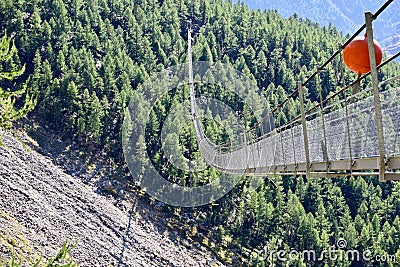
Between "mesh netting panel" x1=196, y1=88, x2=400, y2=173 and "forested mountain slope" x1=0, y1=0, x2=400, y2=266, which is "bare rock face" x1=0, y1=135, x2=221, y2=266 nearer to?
"forested mountain slope" x1=0, y1=0, x2=400, y2=266

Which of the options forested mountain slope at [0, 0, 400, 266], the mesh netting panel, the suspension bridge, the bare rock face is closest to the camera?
the suspension bridge

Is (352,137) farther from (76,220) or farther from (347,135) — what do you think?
(76,220)

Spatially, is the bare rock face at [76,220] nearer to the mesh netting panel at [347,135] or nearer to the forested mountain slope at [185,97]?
the forested mountain slope at [185,97]

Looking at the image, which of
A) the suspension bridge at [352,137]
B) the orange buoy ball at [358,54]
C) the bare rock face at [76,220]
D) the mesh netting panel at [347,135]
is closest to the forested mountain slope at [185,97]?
the bare rock face at [76,220]

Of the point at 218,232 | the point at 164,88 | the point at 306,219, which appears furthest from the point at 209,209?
the point at 164,88

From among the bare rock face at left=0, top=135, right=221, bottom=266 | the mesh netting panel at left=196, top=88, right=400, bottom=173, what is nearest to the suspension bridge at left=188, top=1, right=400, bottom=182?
the mesh netting panel at left=196, top=88, right=400, bottom=173

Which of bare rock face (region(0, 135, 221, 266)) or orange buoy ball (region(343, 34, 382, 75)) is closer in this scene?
orange buoy ball (region(343, 34, 382, 75))
